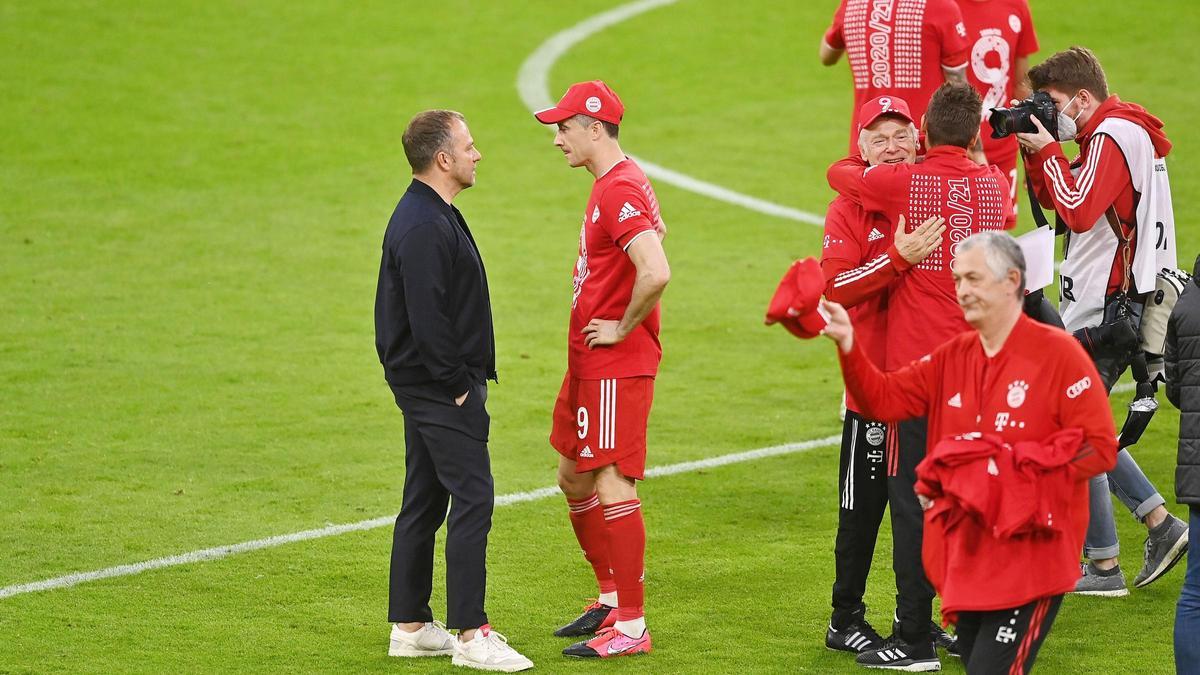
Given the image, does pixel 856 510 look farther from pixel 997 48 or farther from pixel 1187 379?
pixel 997 48

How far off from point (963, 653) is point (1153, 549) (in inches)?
104

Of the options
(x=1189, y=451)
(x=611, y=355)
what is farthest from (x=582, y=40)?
(x=1189, y=451)

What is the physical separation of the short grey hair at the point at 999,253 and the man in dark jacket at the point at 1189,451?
100 centimetres

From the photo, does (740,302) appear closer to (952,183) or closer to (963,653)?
(952,183)

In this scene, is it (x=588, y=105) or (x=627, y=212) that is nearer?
(x=627, y=212)

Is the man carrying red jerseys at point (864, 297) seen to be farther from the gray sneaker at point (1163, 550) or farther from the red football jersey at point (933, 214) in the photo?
the gray sneaker at point (1163, 550)

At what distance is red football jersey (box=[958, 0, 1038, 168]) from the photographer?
1016 centimetres

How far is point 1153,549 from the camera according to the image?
7.38 m

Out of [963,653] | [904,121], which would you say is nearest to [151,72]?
[904,121]

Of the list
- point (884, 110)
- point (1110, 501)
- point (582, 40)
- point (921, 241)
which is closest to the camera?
point (921, 241)

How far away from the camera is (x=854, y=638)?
6.61 m

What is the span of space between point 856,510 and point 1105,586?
4.91 ft

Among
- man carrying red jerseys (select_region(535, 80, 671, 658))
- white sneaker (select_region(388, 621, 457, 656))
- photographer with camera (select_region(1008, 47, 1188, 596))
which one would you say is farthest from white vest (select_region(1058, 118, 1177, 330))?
white sneaker (select_region(388, 621, 457, 656))

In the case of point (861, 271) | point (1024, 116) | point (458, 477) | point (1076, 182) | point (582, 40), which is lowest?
point (458, 477)
